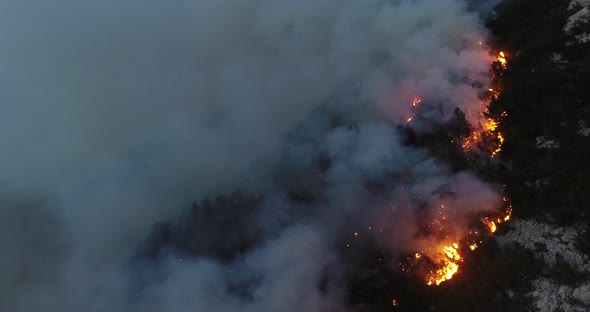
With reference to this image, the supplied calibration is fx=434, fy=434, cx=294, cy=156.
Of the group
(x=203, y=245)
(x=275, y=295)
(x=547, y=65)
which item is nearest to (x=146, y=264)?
(x=203, y=245)

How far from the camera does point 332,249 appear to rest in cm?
1241

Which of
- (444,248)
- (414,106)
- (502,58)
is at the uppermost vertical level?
(502,58)

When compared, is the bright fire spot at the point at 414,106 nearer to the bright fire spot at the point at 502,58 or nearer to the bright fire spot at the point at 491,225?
the bright fire spot at the point at 502,58

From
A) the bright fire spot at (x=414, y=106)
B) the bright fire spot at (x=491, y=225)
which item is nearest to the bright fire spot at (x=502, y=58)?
the bright fire spot at (x=414, y=106)

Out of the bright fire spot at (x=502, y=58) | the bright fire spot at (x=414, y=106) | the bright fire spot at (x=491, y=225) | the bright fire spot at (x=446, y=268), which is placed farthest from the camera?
the bright fire spot at (x=502, y=58)

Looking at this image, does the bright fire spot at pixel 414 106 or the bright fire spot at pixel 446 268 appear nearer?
the bright fire spot at pixel 446 268

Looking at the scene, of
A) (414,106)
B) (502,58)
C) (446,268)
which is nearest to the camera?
(446,268)

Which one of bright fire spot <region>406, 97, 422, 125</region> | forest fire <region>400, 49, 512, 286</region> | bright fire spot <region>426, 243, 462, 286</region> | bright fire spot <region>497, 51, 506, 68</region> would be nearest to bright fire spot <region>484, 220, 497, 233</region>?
forest fire <region>400, 49, 512, 286</region>

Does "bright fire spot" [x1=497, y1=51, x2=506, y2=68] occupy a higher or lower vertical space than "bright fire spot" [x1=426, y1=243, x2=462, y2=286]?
higher

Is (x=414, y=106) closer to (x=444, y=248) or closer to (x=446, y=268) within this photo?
(x=444, y=248)

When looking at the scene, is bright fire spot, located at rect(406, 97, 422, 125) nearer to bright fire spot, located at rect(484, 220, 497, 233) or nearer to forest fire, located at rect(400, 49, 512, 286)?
forest fire, located at rect(400, 49, 512, 286)

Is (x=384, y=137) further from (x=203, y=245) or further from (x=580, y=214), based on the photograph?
(x=203, y=245)

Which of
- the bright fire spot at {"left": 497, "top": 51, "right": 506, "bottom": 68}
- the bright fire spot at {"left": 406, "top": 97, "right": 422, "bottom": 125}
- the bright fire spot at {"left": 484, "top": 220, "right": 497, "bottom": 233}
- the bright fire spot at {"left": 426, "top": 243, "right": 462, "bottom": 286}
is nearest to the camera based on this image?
the bright fire spot at {"left": 426, "top": 243, "right": 462, "bottom": 286}

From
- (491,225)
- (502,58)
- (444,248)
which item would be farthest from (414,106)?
(444,248)
